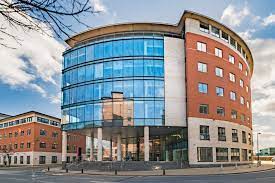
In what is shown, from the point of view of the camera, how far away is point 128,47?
52.2 meters

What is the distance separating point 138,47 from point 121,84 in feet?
21.9

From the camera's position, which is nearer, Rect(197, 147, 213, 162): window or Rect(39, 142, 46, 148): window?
Rect(197, 147, 213, 162): window

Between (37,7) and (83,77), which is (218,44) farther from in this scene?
(37,7)

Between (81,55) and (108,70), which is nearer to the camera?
(108,70)

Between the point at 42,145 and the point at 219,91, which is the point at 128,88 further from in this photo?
the point at 42,145

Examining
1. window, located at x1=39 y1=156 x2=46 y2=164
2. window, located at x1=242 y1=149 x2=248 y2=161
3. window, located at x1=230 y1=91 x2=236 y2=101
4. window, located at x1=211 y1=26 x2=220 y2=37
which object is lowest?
window, located at x1=39 y1=156 x2=46 y2=164

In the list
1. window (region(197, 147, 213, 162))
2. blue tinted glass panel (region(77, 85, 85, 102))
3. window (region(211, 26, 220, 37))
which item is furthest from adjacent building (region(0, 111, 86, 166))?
window (region(211, 26, 220, 37))

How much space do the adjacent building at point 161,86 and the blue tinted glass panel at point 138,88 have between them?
11 centimetres

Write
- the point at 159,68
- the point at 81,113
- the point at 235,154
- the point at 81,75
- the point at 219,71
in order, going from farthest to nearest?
1. the point at 219,71
2. the point at 235,154
3. the point at 81,75
4. the point at 81,113
5. the point at 159,68

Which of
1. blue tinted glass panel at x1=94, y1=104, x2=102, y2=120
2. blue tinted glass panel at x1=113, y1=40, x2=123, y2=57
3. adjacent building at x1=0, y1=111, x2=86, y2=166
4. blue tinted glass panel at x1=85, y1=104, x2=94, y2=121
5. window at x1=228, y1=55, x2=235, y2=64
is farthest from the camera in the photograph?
adjacent building at x1=0, y1=111, x2=86, y2=166

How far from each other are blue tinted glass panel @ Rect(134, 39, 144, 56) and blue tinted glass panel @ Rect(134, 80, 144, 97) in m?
4.61

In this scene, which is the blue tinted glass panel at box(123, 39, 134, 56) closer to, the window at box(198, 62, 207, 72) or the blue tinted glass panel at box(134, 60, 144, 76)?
the blue tinted glass panel at box(134, 60, 144, 76)

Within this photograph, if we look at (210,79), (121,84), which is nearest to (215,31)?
(210,79)

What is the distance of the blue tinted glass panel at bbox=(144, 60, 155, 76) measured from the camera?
51.0m
